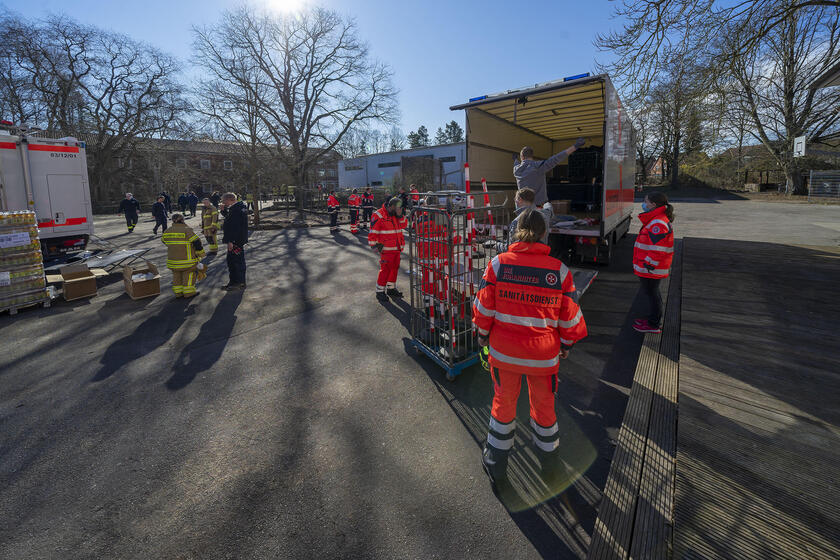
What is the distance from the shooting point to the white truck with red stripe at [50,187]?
8.54 meters

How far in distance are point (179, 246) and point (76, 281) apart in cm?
207

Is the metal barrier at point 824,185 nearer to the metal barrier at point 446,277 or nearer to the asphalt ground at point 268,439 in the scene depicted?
the asphalt ground at point 268,439

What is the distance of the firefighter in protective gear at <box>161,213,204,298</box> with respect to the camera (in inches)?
280

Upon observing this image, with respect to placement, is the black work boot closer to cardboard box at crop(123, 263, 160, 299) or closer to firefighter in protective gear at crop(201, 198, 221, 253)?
cardboard box at crop(123, 263, 160, 299)

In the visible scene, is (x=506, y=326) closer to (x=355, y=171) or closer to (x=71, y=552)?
(x=71, y=552)

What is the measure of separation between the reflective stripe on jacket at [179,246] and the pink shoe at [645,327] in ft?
25.0

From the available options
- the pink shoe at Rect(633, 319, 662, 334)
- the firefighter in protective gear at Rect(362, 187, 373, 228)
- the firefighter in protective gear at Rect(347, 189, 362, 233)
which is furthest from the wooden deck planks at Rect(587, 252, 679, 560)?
the firefighter in protective gear at Rect(362, 187, 373, 228)

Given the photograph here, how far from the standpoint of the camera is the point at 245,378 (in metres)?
4.29

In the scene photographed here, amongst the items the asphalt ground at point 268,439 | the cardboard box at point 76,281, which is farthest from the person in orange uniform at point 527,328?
the cardboard box at point 76,281

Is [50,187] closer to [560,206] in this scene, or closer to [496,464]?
[496,464]

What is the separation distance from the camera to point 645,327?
510 cm

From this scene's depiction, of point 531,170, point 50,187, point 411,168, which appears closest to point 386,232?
point 531,170

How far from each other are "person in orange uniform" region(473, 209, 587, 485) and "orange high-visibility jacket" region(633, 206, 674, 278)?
2.95m

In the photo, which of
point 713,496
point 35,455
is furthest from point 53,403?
point 713,496
